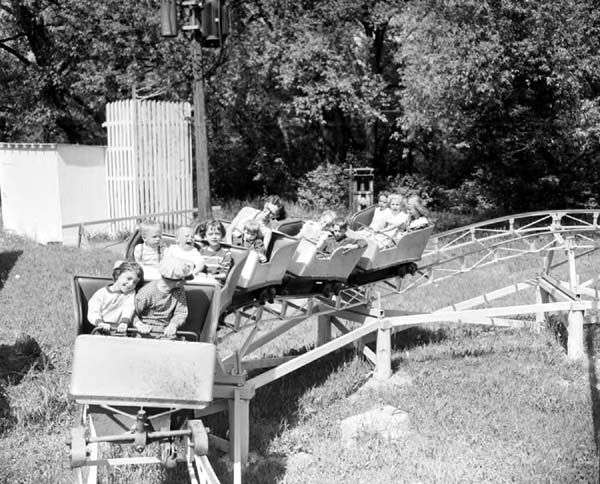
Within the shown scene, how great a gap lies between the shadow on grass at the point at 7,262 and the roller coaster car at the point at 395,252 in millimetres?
5247

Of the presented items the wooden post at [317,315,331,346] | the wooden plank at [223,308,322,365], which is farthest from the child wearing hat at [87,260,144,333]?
the wooden post at [317,315,331,346]

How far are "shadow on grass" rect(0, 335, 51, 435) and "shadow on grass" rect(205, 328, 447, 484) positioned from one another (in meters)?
1.61

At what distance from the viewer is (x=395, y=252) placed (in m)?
7.38

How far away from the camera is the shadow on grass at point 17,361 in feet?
20.7

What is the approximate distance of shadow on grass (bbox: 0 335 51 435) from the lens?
631 cm

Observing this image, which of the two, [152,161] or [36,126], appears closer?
[152,161]

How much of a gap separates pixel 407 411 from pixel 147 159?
9.08 meters

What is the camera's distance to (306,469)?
17.3 feet

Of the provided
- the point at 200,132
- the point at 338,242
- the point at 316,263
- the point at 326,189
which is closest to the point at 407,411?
the point at 316,263

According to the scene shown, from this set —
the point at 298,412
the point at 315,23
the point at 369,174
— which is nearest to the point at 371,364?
the point at 298,412

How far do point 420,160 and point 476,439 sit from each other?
16969 mm

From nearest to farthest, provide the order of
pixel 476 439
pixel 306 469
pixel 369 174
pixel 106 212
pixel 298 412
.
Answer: pixel 306 469 < pixel 476 439 < pixel 298 412 < pixel 369 174 < pixel 106 212

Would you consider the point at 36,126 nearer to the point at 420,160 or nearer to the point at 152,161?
the point at 152,161

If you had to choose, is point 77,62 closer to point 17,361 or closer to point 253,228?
point 17,361
